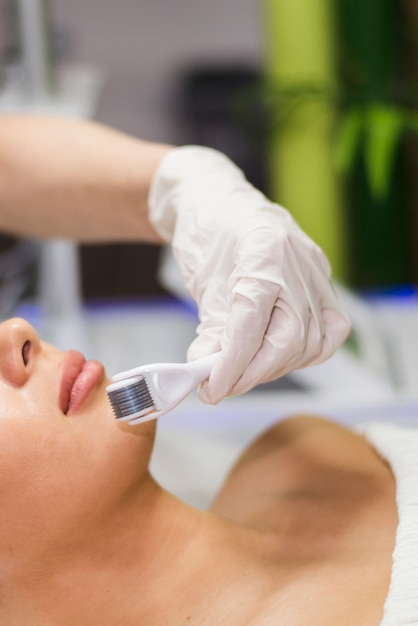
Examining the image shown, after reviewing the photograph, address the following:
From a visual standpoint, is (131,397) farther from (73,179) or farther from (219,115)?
(219,115)

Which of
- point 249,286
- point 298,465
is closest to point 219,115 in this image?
point 298,465

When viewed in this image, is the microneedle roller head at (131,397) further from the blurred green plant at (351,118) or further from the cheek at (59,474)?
the blurred green plant at (351,118)

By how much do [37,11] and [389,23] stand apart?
4.54 feet

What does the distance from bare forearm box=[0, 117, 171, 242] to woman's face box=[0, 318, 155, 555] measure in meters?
0.44

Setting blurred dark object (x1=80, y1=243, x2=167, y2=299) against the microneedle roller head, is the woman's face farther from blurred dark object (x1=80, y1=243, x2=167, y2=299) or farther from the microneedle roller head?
blurred dark object (x1=80, y1=243, x2=167, y2=299)

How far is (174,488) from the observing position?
1625mm

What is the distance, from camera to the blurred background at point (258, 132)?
6.78 ft

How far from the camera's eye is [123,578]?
3.81 ft

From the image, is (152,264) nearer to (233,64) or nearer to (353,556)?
(233,64)

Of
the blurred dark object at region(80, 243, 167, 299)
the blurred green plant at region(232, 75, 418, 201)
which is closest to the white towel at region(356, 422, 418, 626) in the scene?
the blurred green plant at region(232, 75, 418, 201)

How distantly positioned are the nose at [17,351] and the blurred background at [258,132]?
74cm

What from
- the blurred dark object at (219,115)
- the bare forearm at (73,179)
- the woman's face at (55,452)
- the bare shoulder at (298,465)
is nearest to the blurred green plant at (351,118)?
the blurred dark object at (219,115)

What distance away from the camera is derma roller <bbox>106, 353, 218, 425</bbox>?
1047mm

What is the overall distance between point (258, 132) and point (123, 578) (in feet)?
7.14
